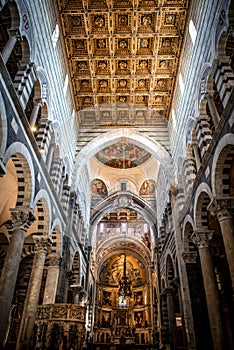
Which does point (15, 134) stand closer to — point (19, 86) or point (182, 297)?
point (19, 86)

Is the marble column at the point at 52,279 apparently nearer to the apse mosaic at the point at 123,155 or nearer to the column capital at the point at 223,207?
the column capital at the point at 223,207

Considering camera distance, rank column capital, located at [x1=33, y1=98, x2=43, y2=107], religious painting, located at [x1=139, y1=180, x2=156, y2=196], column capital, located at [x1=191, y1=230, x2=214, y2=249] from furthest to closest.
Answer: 1. religious painting, located at [x1=139, y1=180, x2=156, y2=196]
2. column capital, located at [x1=33, y1=98, x2=43, y2=107]
3. column capital, located at [x1=191, y1=230, x2=214, y2=249]

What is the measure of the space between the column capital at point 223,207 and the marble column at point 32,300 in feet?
22.0

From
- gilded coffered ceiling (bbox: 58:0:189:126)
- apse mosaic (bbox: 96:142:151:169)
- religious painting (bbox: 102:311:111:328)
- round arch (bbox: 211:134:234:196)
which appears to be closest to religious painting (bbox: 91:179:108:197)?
apse mosaic (bbox: 96:142:151:169)

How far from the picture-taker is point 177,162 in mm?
16453

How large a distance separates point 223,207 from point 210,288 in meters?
3.20

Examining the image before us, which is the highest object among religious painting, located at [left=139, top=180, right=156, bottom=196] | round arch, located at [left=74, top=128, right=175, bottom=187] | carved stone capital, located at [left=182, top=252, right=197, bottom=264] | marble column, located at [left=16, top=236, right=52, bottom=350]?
religious painting, located at [left=139, top=180, right=156, bottom=196]

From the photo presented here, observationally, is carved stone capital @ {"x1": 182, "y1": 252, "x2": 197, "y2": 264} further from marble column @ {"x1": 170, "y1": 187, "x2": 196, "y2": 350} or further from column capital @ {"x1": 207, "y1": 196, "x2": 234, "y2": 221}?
column capital @ {"x1": 207, "y1": 196, "x2": 234, "y2": 221}

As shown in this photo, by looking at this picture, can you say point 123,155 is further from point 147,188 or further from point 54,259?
point 54,259

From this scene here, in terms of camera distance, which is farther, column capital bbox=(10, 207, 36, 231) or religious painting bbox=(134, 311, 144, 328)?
religious painting bbox=(134, 311, 144, 328)

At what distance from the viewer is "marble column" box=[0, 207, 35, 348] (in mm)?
7909

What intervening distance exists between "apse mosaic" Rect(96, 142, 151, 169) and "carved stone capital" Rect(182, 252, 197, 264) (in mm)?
12389

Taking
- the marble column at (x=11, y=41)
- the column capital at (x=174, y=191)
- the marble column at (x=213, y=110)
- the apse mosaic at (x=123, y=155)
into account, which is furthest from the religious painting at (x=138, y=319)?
the marble column at (x=11, y=41)

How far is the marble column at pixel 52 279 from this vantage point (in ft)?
40.7
